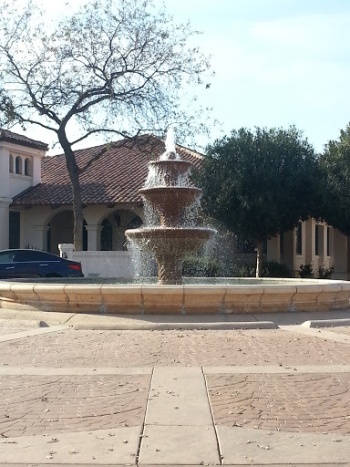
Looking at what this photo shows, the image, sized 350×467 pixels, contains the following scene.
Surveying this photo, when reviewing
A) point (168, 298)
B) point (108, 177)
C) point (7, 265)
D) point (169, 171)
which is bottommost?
point (168, 298)

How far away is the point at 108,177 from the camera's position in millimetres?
33438

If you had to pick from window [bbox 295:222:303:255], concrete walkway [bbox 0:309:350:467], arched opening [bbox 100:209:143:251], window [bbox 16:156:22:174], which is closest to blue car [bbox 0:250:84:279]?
concrete walkway [bbox 0:309:350:467]

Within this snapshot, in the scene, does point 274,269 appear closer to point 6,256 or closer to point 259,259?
point 259,259

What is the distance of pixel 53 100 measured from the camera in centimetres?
2831

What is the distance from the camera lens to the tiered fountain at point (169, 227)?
1489 centimetres

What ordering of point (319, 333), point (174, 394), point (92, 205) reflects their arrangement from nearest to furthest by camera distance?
1. point (174, 394)
2. point (319, 333)
3. point (92, 205)

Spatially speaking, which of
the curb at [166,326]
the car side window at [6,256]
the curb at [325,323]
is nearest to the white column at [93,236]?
the car side window at [6,256]

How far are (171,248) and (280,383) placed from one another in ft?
25.4

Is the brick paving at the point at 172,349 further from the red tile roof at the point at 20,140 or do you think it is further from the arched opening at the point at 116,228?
the red tile roof at the point at 20,140

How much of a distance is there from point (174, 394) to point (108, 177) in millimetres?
26885

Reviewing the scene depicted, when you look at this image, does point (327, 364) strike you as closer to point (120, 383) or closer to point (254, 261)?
point (120, 383)

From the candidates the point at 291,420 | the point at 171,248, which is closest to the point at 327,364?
the point at 291,420

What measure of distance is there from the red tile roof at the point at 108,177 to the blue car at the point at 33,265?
7.32m

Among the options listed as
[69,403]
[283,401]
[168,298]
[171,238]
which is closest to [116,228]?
[171,238]
